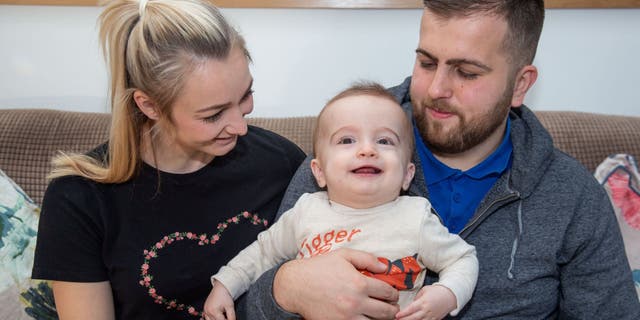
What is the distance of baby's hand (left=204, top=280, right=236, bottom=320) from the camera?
1484 millimetres

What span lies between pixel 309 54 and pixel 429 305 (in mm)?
1349

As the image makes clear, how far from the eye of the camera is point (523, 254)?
1.51m

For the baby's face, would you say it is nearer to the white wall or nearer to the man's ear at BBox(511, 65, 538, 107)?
the man's ear at BBox(511, 65, 538, 107)

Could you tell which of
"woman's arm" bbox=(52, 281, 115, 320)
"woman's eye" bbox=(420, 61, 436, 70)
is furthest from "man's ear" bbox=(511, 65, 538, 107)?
"woman's arm" bbox=(52, 281, 115, 320)

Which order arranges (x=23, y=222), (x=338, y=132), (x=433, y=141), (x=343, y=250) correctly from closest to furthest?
(x=343, y=250) < (x=338, y=132) < (x=433, y=141) < (x=23, y=222)

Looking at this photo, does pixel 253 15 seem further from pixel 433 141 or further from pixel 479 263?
pixel 479 263

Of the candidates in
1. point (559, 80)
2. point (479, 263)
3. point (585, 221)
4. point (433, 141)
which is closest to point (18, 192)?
point (433, 141)

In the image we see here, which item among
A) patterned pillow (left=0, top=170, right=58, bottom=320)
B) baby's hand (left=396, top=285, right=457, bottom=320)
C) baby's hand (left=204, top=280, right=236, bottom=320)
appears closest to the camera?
baby's hand (left=396, top=285, right=457, bottom=320)

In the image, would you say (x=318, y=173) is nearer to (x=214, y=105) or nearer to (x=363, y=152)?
(x=363, y=152)

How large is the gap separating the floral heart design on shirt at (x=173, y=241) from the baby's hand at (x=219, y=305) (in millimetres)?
97

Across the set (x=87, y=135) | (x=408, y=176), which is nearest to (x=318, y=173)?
(x=408, y=176)

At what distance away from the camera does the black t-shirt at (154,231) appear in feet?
4.77

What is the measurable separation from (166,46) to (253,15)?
991 millimetres

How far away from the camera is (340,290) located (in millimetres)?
1312
